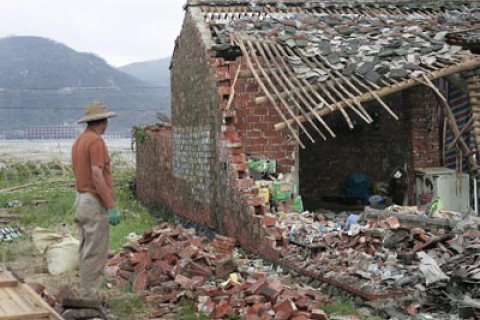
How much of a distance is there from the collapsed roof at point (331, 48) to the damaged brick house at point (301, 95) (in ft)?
0.08

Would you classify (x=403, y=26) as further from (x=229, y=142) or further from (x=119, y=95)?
(x=119, y=95)

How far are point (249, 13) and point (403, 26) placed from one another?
118 inches

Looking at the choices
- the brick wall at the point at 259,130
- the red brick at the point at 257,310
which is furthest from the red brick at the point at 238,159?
the red brick at the point at 257,310

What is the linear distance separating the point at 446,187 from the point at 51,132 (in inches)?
2616

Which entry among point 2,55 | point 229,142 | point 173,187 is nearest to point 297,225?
point 229,142

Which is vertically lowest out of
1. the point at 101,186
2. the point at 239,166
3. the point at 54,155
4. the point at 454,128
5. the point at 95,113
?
the point at 54,155

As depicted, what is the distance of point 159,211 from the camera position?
17.1 m

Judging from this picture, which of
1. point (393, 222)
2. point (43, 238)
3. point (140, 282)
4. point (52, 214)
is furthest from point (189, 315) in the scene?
point (52, 214)

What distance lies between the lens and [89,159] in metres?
6.79

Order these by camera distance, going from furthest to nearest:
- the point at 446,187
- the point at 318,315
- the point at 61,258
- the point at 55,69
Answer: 1. the point at 55,69
2. the point at 446,187
3. the point at 61,258
4. the point at 318,315

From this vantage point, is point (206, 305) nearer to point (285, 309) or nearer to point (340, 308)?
point (285, 309)

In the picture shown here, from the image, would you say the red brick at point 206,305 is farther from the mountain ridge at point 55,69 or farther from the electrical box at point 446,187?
the mountain ridge at point 55,69

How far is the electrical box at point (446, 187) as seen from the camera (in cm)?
1330

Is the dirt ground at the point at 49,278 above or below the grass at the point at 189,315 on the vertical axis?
below
